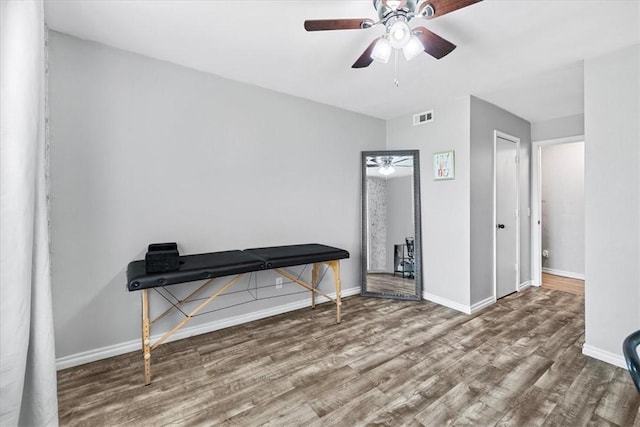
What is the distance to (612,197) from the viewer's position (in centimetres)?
223

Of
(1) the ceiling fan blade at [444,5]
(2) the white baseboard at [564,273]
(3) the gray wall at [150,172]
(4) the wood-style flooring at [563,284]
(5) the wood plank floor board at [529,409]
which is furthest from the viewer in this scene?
(2) the white baseboard at [564,273]

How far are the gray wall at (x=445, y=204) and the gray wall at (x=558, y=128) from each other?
184 cm

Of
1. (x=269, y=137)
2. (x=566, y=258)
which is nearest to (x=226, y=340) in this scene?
(x=269, y=137)

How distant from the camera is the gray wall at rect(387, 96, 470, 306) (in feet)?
10.6

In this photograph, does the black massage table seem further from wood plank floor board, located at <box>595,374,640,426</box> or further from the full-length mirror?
wood plank floor board, located at <box>595,374,640,426</box>

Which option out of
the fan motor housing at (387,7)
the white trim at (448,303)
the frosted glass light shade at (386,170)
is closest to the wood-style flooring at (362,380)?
the white trim at (448,303)

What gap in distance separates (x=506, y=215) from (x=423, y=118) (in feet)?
5.65

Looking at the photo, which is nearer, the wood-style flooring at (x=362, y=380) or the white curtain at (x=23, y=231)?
the white curtain at (x=23, y=231)

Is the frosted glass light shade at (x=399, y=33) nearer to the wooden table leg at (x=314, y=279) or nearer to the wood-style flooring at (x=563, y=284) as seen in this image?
the wooden table leg at (x=314, y=279)

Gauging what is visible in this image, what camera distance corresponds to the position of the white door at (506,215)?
364cm

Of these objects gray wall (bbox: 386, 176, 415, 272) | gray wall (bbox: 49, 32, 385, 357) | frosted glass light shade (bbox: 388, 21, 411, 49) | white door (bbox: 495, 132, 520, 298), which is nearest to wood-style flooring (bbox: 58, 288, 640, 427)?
gray wall (bbox: 49, 32, 385, 357)

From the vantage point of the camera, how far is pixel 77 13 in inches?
74.0

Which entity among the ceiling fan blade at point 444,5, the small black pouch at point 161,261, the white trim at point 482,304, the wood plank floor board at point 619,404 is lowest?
the wood plank floor board at point 619,404

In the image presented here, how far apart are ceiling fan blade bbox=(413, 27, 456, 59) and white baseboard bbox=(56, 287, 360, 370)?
2728 mm
